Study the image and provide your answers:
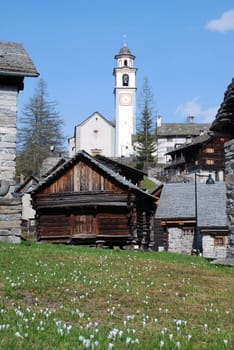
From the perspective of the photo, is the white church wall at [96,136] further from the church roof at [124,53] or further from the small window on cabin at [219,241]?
the small window on cabin at [219,241]

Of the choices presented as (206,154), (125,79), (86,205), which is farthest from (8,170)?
(125,79)

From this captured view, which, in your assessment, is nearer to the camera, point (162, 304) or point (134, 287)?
point (162, 304)

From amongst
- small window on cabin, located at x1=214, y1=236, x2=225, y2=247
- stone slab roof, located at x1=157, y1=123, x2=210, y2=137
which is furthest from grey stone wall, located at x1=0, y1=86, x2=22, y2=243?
stone slab roof, located at x1=157, y1=123, x2=210, y2=137

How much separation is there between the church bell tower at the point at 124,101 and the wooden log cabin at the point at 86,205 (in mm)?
68205

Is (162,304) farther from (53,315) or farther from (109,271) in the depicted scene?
(109,271)

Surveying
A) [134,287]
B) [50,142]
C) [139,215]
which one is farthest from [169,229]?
[50,142]

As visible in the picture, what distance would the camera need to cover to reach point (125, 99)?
10788cm

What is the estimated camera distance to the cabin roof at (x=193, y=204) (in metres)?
34.8

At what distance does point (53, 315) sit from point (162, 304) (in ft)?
6.60

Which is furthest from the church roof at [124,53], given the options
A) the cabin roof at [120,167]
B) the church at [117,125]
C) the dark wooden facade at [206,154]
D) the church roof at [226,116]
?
the church roof at [226,116]

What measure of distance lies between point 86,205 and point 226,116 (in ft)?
53.6

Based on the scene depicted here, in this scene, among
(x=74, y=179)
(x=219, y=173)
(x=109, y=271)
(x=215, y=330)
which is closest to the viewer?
(x=215, y=330)

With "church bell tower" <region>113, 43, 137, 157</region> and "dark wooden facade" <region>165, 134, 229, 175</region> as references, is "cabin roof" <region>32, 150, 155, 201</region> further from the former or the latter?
"church bell tower" <region>113, 43, 137, 157</region>

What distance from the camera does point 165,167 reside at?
258 ft
